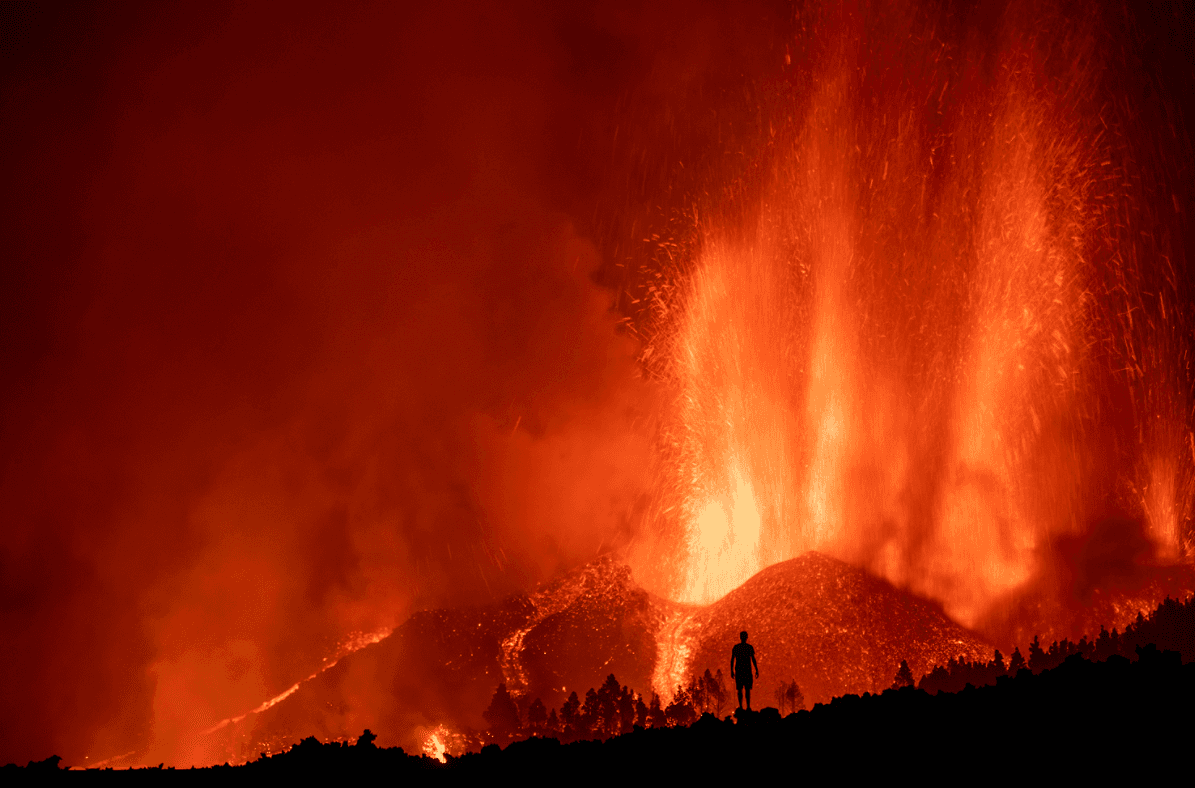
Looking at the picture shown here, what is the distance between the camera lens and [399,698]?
162750 mm

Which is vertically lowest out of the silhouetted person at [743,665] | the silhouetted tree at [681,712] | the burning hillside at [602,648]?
the silhouetted tree at [681,712]

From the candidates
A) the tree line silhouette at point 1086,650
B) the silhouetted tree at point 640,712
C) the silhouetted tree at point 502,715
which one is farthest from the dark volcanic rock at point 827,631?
the silhouetted tree at point 502,715

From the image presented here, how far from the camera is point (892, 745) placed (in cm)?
2180

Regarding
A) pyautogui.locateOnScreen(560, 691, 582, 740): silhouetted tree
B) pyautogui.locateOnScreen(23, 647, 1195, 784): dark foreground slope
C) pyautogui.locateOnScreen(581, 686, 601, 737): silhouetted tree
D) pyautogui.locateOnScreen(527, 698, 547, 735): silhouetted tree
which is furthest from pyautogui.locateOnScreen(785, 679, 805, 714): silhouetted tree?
pyautogui.locateOnScreen(23, 647, 1195, 784): dark foreground slope

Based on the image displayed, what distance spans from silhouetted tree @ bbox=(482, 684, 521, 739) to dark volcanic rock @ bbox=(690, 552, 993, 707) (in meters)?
35.2

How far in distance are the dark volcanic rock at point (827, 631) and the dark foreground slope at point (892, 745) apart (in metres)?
Result: 74.0

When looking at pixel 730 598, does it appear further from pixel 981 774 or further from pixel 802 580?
pixel 981 774

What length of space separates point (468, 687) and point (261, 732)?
37.3 metres

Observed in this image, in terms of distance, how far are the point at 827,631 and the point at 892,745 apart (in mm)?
86423

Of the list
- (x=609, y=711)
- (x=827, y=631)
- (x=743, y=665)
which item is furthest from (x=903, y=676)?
(x=743, y=665)

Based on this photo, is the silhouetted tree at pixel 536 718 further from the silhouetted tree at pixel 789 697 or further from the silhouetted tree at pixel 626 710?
the silhouetted tree at pixel 789 697

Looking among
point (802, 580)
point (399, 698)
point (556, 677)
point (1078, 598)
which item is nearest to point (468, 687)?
point (399, 698)

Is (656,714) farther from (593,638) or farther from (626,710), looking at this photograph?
(593,638)

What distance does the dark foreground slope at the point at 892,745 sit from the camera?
20.3m
